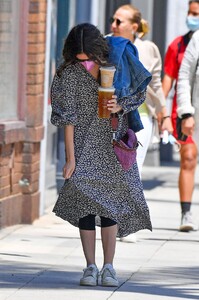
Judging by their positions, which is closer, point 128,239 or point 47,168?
point 128,239

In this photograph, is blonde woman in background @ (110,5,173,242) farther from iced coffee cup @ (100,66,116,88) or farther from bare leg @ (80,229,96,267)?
iced coffee cup @ (100,66,116,88)

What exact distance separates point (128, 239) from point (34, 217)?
4.30 feet

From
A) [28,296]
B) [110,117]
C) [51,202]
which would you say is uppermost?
[110,117]

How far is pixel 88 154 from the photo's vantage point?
7.50 m

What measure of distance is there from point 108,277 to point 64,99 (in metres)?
1.05

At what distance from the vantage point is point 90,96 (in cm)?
751

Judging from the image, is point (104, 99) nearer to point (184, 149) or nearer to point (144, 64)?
point (144, 64)

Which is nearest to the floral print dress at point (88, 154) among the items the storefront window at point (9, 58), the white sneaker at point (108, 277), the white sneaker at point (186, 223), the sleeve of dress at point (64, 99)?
the sleeve of dress at point (64, 99)

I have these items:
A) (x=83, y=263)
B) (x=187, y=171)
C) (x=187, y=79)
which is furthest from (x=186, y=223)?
(x=83, y=263)

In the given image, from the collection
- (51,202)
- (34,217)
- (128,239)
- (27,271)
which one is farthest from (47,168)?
(27,271)

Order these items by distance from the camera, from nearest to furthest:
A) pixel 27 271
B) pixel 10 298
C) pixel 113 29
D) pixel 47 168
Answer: pixel 10 298 < pixel 27 271 < pixel 113 29 < pixel 47 168

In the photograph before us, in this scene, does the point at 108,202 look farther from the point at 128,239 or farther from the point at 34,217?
the point at 34,217

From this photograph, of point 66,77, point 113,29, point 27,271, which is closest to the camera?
point 66,77

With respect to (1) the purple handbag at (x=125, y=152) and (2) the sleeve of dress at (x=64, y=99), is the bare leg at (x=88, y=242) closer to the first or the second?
(1) the purple handbag at (x=125, y=152)
